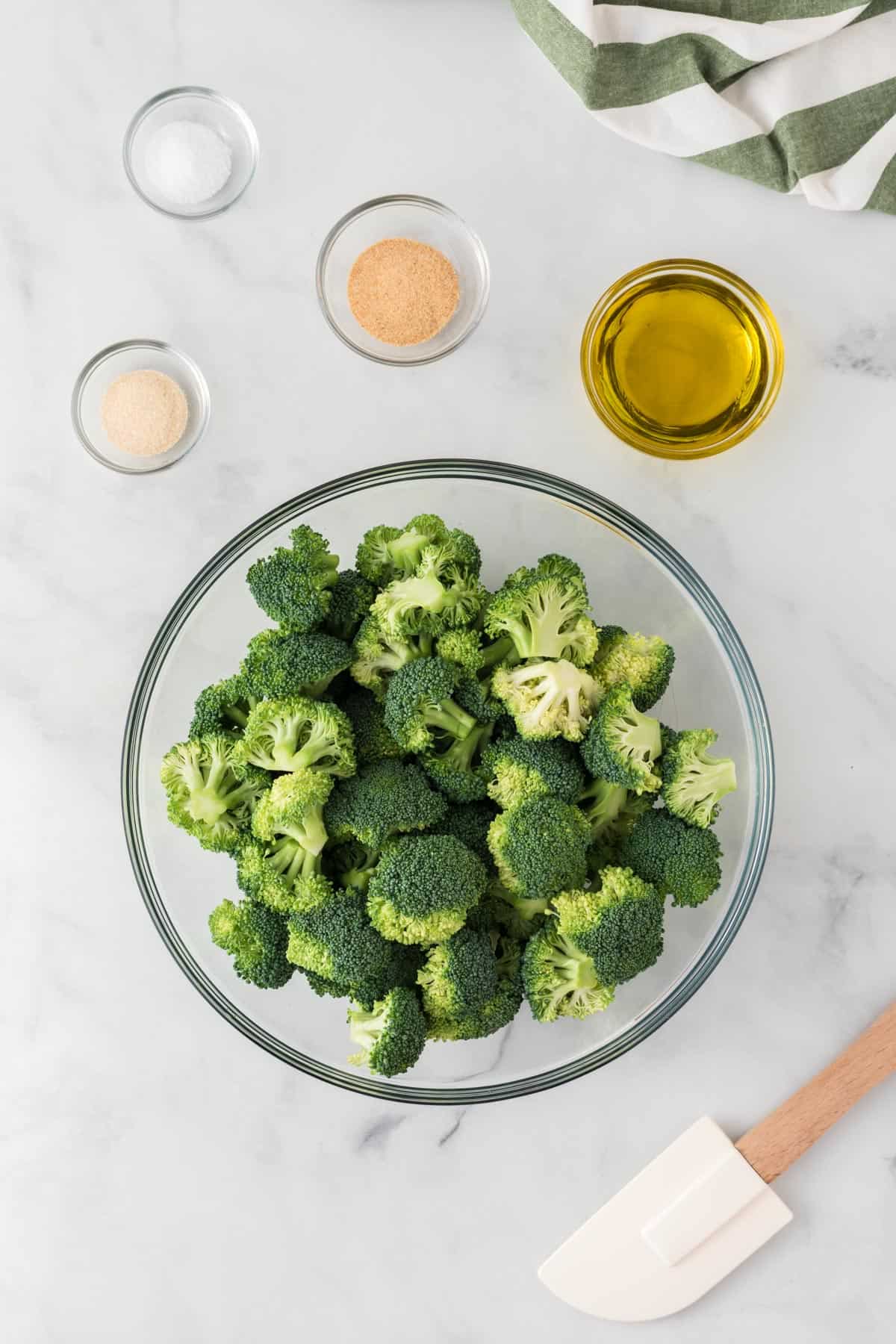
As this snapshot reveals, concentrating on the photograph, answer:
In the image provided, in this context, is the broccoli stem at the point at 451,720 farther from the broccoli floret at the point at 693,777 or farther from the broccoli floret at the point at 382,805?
the broccoli floret at the point at 693,777

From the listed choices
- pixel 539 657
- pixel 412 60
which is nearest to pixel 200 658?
pixel 539 657

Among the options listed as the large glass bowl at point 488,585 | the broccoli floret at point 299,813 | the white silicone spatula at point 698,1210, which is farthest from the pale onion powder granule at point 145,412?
the white silicone spatula at point 698,1210

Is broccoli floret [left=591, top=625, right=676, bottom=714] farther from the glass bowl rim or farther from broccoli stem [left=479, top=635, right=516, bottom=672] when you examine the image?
the glass bowl rim

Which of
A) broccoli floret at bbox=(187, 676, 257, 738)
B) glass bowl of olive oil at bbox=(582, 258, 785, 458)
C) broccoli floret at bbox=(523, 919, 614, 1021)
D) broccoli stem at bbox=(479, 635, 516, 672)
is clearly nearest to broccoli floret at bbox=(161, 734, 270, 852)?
broccoli floret at bbox=(187, 676, 257, 738)

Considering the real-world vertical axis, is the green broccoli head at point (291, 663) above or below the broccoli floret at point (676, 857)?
below

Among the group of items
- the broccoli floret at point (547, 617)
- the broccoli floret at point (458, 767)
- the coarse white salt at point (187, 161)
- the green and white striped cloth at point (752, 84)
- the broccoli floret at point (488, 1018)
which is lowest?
the broccoli floret at point (488, 1018)

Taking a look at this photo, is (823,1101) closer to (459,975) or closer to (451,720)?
(459,975)

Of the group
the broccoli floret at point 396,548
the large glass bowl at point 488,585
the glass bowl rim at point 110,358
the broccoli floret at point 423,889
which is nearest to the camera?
the broccoli floret at point 423,889

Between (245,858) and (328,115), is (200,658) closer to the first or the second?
(245,858)
